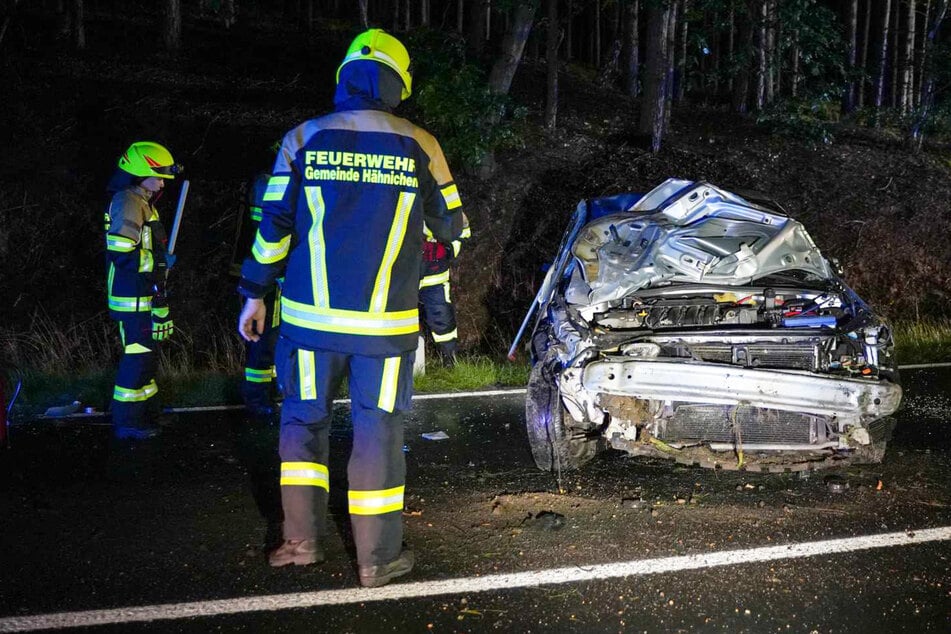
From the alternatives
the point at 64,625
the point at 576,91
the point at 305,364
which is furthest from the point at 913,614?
the point at 576,91

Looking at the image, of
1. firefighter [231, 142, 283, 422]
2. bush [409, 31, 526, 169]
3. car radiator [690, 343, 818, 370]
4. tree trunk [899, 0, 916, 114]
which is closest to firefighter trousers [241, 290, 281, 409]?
firefighter [231, 142, 283, 422]

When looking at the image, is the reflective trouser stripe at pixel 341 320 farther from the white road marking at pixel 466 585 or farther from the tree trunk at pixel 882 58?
the tree trunk at pixel 882 58

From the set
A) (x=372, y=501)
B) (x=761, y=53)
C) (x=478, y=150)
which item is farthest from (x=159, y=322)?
(x=761, y=53)

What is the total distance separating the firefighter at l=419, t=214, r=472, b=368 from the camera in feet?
13.0

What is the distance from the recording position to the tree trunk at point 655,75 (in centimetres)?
1333

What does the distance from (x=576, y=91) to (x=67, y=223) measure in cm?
1215

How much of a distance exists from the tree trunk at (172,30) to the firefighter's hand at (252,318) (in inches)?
647

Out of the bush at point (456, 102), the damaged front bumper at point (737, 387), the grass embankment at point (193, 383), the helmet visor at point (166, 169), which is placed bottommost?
the grass embankment at point (193, 383)

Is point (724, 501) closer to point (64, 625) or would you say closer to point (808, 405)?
point (808, 405)

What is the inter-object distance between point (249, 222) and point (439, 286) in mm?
2839

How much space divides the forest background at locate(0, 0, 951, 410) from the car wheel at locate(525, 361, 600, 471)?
2.66 m

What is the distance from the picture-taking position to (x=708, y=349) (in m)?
4.55

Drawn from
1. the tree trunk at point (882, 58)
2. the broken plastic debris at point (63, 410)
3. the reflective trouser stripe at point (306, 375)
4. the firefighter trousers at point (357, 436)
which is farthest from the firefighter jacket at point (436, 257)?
the tree trunk at point (882, 58)

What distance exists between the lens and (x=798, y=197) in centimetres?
1426
